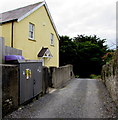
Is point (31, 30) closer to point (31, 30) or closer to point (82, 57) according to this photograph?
point (31, 30)

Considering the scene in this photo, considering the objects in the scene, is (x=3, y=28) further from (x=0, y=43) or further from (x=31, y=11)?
(x=0, y=43)

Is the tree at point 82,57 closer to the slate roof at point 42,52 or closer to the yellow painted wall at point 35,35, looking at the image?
the yellow painted wall at point 35,35

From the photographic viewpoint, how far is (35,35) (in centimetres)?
1122

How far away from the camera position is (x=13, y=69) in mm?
4125

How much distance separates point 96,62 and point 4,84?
21396 mm

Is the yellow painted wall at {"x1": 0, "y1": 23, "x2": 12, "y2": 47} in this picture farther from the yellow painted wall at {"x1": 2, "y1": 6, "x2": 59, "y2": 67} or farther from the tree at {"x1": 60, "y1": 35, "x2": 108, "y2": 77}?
the tree at {"x1": 60, "y1": 35, "x2": 108, "y2": 77}

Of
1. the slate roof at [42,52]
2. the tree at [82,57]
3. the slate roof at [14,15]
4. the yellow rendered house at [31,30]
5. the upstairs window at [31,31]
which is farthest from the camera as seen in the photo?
the tree at [82,57]

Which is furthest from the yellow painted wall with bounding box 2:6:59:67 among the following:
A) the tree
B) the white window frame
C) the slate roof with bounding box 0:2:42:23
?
the tree

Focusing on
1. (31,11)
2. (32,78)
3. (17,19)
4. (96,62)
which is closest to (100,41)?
(96,62)

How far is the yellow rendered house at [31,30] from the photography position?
905 cm

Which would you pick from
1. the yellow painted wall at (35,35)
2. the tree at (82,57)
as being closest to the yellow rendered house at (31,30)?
the yellow painted wall at (35,35)

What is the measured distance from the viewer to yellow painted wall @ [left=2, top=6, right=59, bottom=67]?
9.14 metres

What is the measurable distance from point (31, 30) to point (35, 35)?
639mm

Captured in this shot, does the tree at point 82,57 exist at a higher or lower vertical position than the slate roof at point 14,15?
lower
